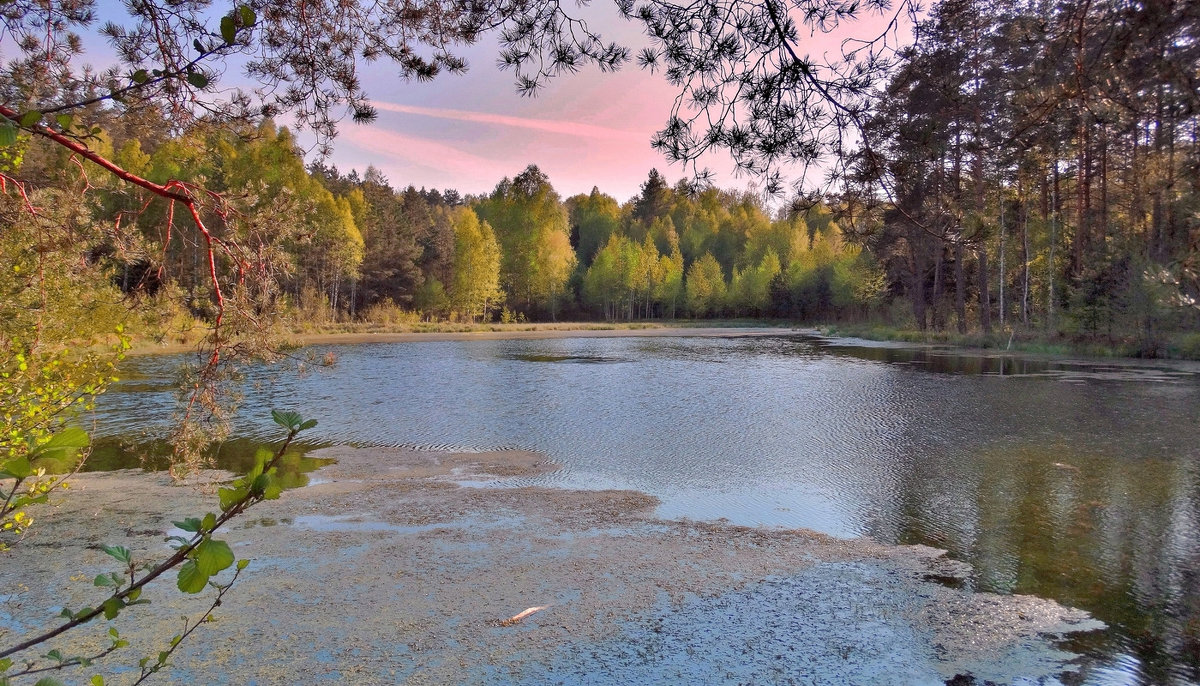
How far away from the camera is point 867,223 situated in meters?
3.67

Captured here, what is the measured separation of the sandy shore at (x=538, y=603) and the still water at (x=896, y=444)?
515 millimetres

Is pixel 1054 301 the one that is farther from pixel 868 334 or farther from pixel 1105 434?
pixel 1105 434

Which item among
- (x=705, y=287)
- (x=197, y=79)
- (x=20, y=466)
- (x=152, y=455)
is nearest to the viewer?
(x=20, y=466)

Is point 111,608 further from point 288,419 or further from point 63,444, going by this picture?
point 288,419

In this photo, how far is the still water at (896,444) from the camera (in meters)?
4.99

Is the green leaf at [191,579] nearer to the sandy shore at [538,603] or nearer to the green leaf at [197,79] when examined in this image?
the green leaf at [197,79]

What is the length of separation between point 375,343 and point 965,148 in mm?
29652

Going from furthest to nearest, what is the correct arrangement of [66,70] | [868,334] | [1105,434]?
1. [868,334]
2. [1105,434]
3. [66,70]

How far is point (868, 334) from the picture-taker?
35.9 metres

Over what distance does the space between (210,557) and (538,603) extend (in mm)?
3516

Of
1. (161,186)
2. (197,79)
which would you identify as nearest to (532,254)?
(161,186)

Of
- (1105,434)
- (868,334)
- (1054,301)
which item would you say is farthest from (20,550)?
(868,334)

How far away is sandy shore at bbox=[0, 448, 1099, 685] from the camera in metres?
3.65

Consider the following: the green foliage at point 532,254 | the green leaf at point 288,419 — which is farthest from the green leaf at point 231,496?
the green foliage at point 532,254
